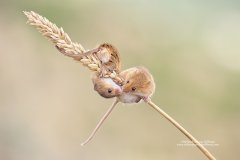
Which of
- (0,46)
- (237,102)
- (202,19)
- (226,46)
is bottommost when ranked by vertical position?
(237,102)

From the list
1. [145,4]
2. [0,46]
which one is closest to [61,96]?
[0,46]

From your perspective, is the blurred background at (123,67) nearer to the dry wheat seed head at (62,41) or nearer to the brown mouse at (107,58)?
the brown mouse at (107,58)

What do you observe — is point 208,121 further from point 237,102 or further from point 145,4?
point 145,4

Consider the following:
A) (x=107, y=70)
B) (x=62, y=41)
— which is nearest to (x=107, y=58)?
(x=107, y=70)

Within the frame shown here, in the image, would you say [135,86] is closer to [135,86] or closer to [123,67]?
[135,86]

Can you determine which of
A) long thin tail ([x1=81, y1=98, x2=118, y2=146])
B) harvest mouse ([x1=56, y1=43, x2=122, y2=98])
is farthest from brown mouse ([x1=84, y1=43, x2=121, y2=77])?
long thin tail ([x1=81, y1=98, x2=118, y2=146])

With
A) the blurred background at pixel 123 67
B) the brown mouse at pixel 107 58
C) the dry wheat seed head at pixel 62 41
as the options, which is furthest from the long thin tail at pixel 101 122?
the dry wheat seed head at pixel 62 41
